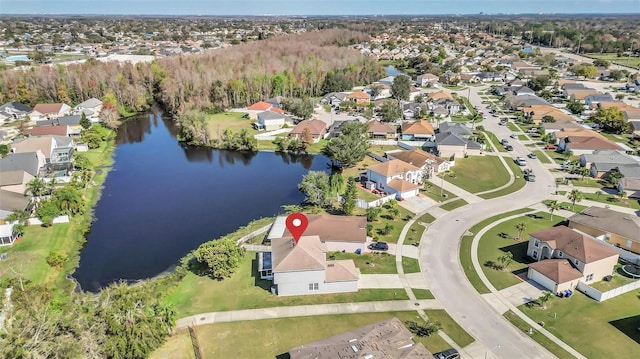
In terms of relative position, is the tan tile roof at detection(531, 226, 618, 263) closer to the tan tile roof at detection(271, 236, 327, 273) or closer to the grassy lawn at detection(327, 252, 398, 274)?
the grassy lawn at detection(327, 252, 398, 274)

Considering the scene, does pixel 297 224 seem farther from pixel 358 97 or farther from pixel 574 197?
pixel 358 97

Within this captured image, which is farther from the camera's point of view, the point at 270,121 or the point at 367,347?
the point at 270,121

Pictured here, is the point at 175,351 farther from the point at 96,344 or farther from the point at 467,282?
the point at 467,282

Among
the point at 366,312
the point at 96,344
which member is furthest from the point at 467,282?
the point at 96,344

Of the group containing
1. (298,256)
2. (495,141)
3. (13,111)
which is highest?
(13,111)

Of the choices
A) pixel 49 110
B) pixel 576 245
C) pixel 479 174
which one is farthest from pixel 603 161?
pixel 49 110

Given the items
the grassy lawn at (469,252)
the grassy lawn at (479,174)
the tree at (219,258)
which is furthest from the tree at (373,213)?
the grassy lawn at (479,174)

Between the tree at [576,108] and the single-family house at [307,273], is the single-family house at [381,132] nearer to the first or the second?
the tree at [576,108]
